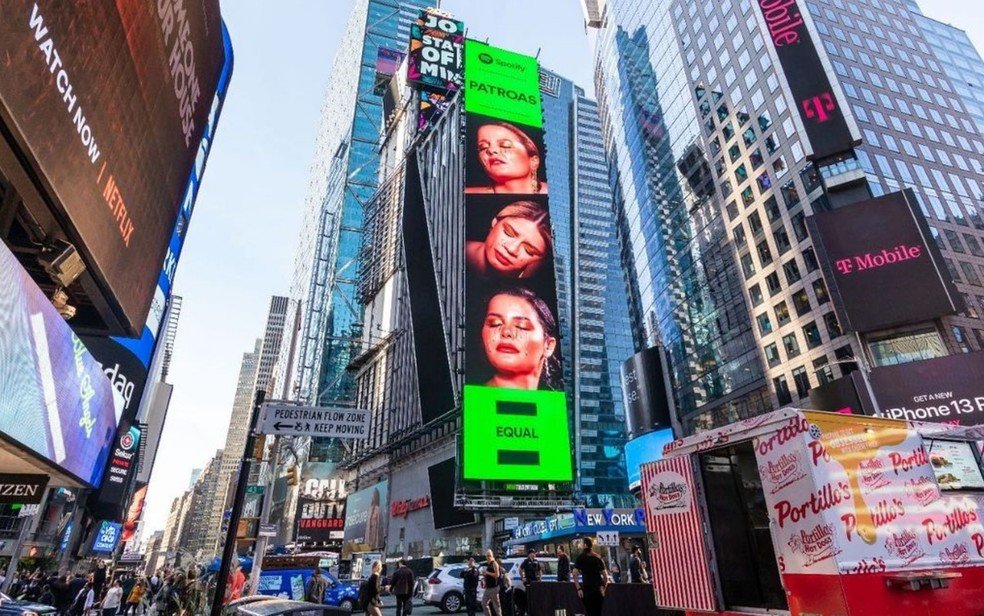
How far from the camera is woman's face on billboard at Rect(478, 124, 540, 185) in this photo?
58688 mm

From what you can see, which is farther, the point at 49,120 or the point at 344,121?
the point at 344,121

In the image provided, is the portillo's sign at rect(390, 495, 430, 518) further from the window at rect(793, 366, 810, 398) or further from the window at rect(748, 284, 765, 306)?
the window at rect(748, 284, 765, 306)

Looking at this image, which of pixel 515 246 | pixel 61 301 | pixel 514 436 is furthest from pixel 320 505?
pixel 61 301

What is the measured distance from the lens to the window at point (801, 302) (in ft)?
164

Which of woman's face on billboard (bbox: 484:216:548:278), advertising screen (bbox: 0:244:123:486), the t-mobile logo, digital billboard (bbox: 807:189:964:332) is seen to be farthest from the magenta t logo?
advertising screen (bbox: 0:244:123:486)

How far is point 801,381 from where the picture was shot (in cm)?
4928

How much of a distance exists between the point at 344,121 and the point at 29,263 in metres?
122

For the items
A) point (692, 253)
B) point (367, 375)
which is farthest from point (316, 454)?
point (692, 253)

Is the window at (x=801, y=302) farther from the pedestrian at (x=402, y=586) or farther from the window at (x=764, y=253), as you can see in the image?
the pedestrian at (x=402, y=586)

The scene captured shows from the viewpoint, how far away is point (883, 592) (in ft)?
19.5

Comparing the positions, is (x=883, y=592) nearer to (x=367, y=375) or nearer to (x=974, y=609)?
(x=974, y=609)

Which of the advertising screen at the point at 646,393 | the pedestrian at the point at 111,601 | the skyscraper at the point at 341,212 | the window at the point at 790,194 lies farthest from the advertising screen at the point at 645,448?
the pedestrian at the point at 111,601

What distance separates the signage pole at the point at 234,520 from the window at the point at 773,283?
5390cm

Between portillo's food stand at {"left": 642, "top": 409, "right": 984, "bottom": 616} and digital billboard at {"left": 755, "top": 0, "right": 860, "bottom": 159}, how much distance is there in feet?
169
